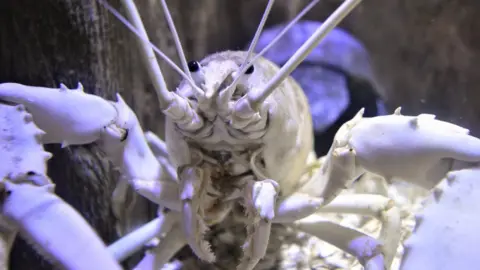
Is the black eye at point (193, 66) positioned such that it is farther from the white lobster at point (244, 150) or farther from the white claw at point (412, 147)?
the white claw at point (412, 147)

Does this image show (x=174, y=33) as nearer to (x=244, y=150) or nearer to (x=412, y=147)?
(x=244, y=150)

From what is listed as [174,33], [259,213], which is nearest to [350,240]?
[259,213]

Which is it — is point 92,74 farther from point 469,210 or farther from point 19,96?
point 469,210

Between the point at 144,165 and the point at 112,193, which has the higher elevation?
the point at 144,165

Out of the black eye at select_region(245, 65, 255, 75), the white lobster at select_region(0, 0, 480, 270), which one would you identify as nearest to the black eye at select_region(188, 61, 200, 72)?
the white lobster at select_region(0, 0, 480, 270)

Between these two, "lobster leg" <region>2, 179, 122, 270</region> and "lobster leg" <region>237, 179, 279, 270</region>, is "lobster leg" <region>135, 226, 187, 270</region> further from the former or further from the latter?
"lobster leg" <region>2, 179, 122, 270</region>

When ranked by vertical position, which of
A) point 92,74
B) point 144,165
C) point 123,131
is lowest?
point 144,165

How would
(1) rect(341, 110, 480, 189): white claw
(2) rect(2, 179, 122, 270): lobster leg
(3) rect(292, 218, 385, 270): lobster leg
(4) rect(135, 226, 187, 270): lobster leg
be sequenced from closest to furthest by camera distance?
(2) rect(2, 179, 122, 270): lobster leg < (1) rect(341, 110, 480, 189): white claw < (3) rect(292, 218, 385, 270): lobster leg < (4) rect(135, 226, 187, 270): lobster leg

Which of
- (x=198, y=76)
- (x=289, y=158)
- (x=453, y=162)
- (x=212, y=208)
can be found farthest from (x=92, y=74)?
(x=453, y=162)
